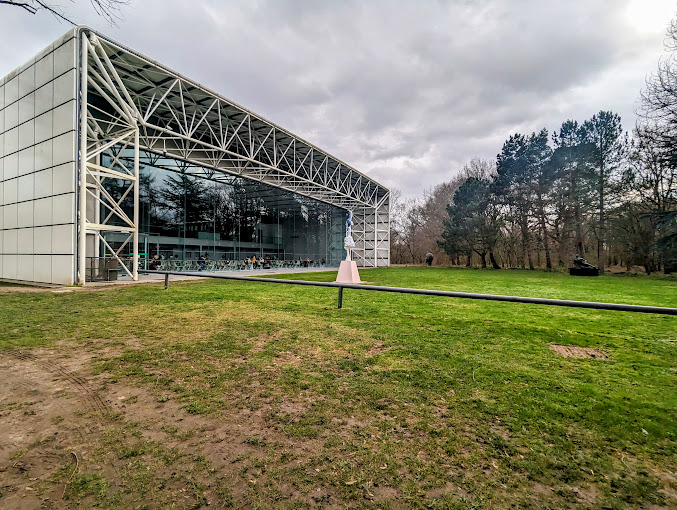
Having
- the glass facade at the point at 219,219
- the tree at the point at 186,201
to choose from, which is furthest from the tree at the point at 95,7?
the tree at the point at 186,201

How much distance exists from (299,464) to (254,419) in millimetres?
746

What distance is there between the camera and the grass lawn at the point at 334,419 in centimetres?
192

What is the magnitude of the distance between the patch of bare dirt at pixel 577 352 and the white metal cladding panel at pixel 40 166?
1560 cm

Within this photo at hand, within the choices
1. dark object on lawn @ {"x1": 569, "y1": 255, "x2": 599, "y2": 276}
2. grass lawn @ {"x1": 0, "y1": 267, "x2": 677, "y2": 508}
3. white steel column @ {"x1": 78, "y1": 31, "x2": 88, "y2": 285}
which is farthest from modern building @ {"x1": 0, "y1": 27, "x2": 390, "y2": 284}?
dark object on lawn @ {"x1": 569, "y1": 255, "x2": 599, "y2": 276}

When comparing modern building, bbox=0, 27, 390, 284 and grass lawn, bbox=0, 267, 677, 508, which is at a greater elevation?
modern building, bbox=0, 27, 390, 284

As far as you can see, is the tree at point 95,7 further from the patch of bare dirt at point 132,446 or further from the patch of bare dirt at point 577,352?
the patch of bare dirt at point 577,352

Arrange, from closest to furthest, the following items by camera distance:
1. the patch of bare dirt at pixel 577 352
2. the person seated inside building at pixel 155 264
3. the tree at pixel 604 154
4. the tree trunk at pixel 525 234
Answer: the patch of bare dirt at pixel 577 352, the person seated inside building at pixel 155 264, the tree at pixel 604 154, the tree trunk at pixel 525 234

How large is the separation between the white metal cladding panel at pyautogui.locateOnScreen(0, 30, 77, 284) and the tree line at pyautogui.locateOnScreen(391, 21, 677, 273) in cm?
2819

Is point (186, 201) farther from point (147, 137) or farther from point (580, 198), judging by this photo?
point (580, 198)

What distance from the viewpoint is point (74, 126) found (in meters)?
12.6

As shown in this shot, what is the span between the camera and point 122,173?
15.3 metres

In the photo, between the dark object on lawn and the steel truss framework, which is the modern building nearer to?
the steel truss framework

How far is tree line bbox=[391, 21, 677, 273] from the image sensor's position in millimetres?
22416

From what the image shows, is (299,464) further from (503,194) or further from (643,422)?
(503,194)
